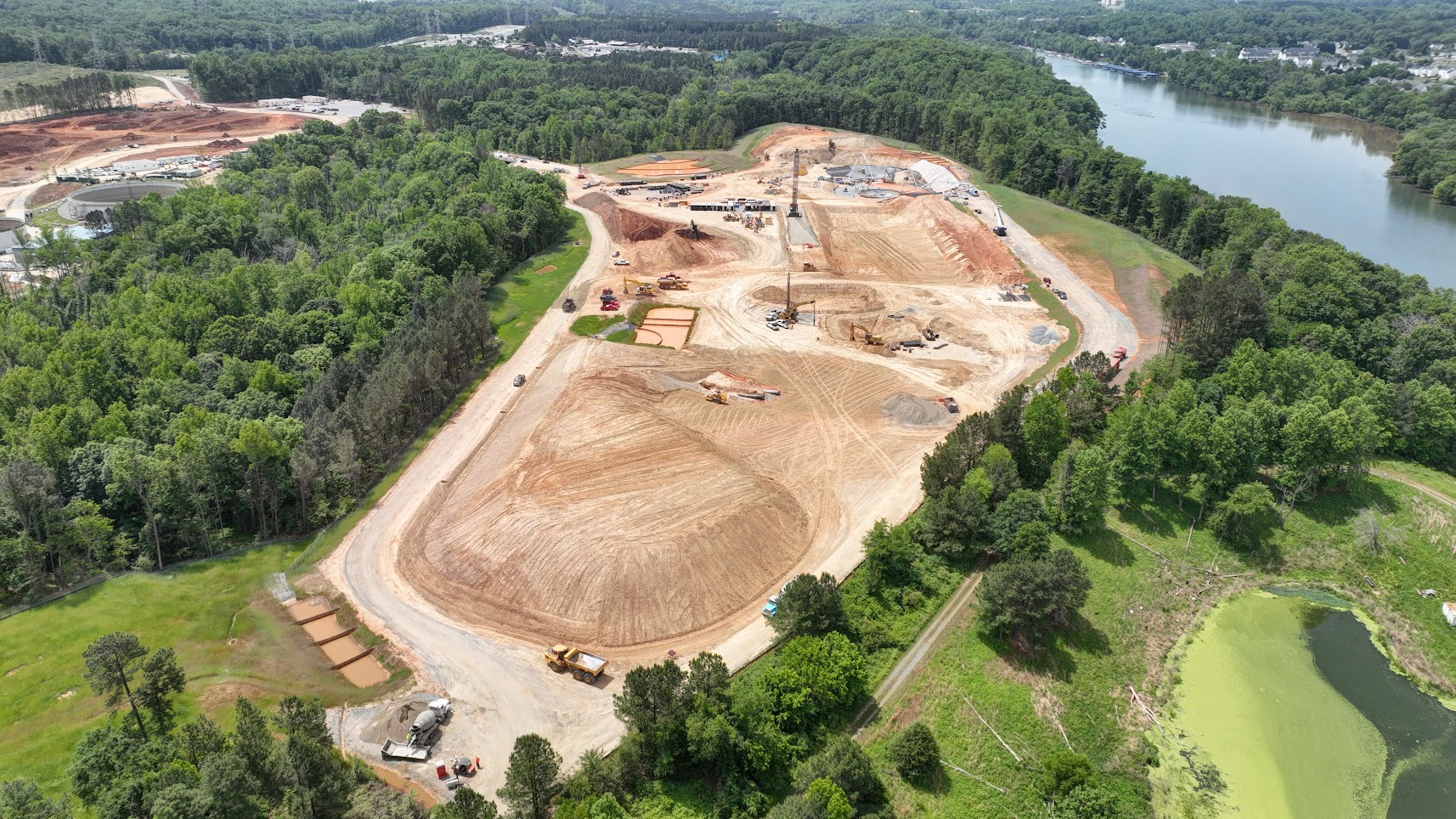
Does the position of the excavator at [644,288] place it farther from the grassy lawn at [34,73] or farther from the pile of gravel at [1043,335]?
the grassy lawn at [34,73]

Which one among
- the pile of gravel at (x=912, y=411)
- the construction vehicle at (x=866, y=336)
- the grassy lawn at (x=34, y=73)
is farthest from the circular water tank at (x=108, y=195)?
the pile of gravel at (x=912, y=411)

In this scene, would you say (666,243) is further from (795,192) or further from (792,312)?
(795,192)

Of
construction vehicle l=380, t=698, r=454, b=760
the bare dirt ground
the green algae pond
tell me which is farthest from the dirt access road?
the green algae pond

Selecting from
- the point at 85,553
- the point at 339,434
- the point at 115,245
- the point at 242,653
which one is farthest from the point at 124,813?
the point at 115,245

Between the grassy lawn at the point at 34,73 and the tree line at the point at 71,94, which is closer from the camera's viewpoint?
the tree line at the point at 71,94

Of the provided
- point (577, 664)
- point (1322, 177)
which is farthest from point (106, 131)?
point (1322, 177)

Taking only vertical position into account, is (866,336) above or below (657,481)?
above
